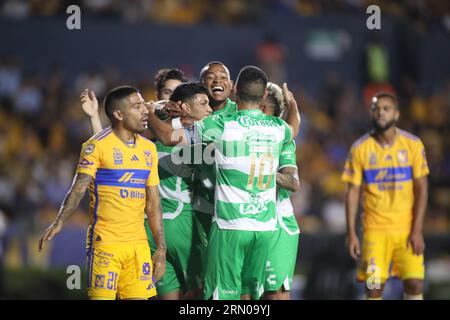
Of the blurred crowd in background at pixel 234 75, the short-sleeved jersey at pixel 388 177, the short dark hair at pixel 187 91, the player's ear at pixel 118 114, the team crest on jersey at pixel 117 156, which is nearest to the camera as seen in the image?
the team crest on jersey at pixel 117 156

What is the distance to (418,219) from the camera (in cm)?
996

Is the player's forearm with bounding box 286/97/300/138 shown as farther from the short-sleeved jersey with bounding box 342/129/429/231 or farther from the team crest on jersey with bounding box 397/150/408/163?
the team crest on jersey with bounding box 397/150/408/163

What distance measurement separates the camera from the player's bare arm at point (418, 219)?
9.93 metres

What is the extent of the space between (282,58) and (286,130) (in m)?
11.5

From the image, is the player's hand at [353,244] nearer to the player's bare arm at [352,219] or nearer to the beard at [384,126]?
the player's bare arm at [352,219]

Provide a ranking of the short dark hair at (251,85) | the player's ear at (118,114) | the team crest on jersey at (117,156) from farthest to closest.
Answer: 1. the short dark hair at (251,85)
2. the player's ear at (118,114)
3. the team crest on jersey at (117,156)

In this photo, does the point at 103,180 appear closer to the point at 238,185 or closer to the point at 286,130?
the point at 238,185

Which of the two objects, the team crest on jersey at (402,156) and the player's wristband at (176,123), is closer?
the player's wristband at (176,123)

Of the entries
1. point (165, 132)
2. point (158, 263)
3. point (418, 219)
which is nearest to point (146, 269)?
point (158, 263)

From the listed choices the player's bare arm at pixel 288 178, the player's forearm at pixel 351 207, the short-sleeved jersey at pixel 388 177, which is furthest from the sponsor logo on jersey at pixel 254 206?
the short-sleeved jersey at pixel 388 177

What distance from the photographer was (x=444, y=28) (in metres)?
19.6

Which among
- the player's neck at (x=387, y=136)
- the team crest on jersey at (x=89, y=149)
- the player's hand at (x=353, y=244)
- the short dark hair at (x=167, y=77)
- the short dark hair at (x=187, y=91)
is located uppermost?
the short dark hair at (x=167, y=77)

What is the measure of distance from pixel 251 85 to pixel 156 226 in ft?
5.08

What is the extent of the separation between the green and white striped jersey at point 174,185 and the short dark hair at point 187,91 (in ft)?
1.83
